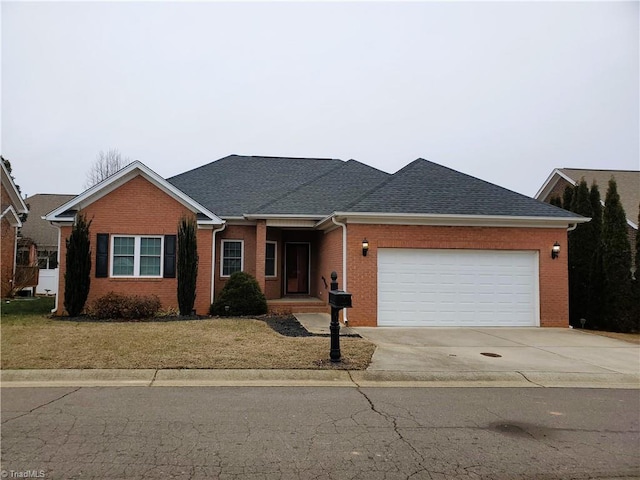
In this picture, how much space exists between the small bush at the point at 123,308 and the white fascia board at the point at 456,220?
6.25 meters

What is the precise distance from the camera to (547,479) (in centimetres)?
405

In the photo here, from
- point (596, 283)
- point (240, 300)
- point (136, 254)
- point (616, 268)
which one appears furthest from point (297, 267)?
point (616, 268)

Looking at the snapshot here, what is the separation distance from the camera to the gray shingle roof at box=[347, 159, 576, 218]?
13703 mm

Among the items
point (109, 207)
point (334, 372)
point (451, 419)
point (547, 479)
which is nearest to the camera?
point (547, 479)

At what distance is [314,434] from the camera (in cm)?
494

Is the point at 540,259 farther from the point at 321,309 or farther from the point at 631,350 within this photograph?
the point at 321,309

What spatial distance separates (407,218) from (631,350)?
636 centimetres

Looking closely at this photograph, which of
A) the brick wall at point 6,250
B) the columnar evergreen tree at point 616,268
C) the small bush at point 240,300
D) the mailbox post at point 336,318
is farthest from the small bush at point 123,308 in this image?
the columnar evergreen tree at point 616,268

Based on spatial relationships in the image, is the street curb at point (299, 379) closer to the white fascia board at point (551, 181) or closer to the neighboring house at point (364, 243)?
the neighboring house at point (364, 243)

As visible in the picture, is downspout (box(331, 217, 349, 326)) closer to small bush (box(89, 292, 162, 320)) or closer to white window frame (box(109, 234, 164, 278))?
small bush (box(89, 292, 162, 320))

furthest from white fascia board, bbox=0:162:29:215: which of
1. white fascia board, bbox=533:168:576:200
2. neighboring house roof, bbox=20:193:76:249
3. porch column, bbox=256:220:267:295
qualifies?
white fascia board, bbox=533:168:576:200

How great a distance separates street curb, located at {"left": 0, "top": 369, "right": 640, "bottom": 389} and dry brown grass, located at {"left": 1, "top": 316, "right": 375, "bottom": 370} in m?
0.27

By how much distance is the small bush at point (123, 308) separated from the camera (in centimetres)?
1334

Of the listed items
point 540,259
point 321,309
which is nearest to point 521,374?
point 540,259
